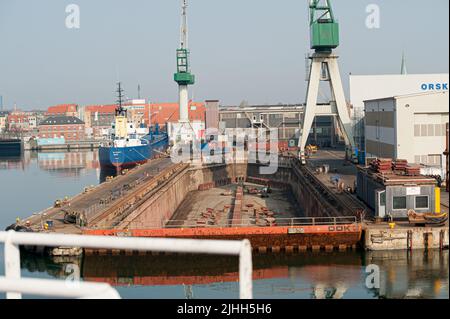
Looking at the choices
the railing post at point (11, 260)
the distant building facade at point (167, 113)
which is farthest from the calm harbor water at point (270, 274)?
the distant building facade at point (167, 113)

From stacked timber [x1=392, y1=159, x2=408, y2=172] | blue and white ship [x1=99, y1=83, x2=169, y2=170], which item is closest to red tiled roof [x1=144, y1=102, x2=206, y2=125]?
blue and white ship [x1=99, y1=83, x2=169, y2=170]

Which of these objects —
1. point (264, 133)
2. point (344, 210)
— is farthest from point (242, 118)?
point (344, 210)

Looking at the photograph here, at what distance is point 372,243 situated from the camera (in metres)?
21.5

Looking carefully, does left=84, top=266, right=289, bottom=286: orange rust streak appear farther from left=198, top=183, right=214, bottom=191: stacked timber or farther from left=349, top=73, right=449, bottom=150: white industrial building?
left=198, top=183, right=214, bottom=191: stacked timber

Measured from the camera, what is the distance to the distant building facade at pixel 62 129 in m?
122

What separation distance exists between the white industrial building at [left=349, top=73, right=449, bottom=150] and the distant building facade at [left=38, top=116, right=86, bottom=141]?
7786 cm

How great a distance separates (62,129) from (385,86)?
8158 cm

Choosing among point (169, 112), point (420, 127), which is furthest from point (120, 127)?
point (169, 112)

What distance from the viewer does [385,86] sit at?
187 ft

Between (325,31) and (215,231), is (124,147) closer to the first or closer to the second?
(325,31)
